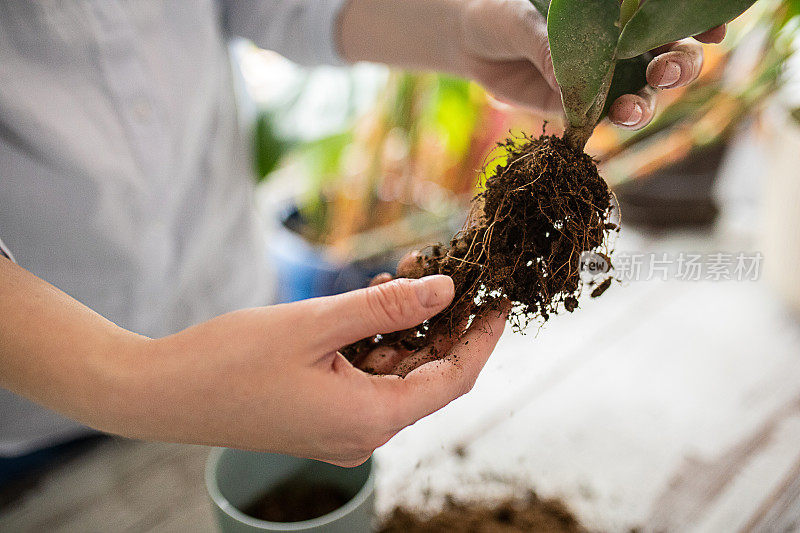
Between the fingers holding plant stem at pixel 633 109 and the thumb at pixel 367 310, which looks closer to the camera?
the thumb at pixel 367 310

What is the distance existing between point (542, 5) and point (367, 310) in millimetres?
306

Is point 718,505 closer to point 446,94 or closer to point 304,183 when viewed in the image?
point 446,94

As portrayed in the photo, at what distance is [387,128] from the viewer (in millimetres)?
1084

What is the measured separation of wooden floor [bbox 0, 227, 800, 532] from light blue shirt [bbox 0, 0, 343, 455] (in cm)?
16

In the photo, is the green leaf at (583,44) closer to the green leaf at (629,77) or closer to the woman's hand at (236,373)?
the green leaf at (629,77)

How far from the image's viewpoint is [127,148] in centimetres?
57

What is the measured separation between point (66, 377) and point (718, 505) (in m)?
0.62

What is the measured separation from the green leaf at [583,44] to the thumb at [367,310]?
19 cm

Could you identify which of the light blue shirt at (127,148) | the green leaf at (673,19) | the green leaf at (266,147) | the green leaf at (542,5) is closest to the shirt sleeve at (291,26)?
the light blue shirt at (127,148)

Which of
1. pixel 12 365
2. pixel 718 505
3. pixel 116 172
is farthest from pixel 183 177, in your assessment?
pixel 718 505

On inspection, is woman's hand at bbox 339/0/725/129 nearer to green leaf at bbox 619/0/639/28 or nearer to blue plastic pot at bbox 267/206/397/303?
green leaf at bbox 619/0/639/28

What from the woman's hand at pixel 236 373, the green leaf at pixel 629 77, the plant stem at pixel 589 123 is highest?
the green leaf at pixel 629 77

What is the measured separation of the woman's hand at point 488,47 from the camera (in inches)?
17.1

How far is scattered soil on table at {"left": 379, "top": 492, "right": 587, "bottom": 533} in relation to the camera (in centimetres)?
55
